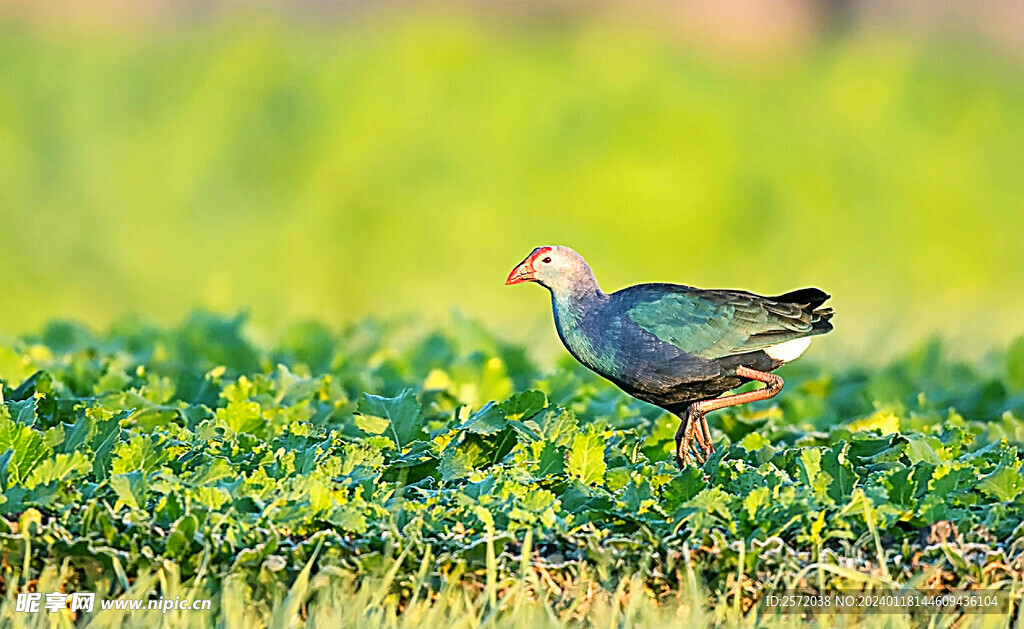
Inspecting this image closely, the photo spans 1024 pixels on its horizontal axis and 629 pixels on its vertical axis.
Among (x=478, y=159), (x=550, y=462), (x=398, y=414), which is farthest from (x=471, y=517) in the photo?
(x=478, y=159)

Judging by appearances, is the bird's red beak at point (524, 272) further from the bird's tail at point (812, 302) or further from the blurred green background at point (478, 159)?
the blurred green background at point (478, 159)

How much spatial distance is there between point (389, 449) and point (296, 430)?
1.00 feet

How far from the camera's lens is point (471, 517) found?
3307 millimetres

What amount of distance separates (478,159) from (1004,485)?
24.7 feet

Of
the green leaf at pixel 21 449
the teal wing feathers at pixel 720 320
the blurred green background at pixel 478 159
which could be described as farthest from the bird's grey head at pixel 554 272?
the blurred green background at pixel 478 159

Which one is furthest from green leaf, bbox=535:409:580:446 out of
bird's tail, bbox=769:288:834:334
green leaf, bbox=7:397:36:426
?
green leaf, bbox=7:397:36:426

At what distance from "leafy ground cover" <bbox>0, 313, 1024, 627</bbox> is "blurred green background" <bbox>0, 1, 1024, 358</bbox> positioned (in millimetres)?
4437

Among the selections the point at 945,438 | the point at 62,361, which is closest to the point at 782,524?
the point at 945,438

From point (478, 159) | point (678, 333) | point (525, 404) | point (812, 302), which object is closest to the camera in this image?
point (678, 333)

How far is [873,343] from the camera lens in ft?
23.4

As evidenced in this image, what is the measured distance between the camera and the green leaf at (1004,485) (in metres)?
3.43

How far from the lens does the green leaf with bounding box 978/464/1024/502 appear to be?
11.3 feet

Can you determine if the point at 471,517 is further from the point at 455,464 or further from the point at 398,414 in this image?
the point at 398,414

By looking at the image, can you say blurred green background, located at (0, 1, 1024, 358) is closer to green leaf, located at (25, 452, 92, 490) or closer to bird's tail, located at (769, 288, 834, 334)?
bird's tail, located at (769, 288, 834, 334)
